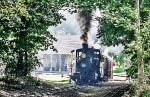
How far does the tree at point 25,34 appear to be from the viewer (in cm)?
2080

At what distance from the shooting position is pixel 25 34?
2319 centimetres

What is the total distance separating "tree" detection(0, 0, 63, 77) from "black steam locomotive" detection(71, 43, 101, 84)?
16.7 feet

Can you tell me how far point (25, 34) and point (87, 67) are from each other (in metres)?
8.53

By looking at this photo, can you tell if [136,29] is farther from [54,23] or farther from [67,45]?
[67,45]

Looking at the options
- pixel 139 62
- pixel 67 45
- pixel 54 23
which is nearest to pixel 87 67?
pixel 54 23

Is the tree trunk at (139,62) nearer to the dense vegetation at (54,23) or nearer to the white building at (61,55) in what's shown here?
the dense vegetation at (54,23)

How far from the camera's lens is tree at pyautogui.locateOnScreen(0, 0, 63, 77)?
20.8 m

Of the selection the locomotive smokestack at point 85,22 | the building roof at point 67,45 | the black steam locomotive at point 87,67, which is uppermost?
the locomotive smokestack at point 85,22

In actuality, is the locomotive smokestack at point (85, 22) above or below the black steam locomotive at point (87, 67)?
above

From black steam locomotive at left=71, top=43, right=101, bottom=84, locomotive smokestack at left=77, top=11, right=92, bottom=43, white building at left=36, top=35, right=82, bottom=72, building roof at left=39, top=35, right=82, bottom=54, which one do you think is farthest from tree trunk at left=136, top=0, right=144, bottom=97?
white building at left=36, top=35, right=82, bottom=72

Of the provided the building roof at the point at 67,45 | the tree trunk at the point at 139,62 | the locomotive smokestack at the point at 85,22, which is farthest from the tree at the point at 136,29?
the building roof at the point at 67,45

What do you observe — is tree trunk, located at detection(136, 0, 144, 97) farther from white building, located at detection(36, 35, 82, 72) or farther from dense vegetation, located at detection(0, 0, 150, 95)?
white building, located at detection(36, 35, 82, 72)

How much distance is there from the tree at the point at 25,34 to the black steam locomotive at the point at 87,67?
509 centimetres

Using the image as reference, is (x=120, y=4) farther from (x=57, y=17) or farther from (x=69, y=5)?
(x=57, y=17)
